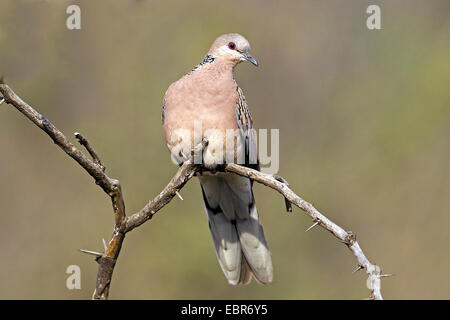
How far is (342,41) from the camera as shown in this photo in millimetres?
6285

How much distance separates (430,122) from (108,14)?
130 inches

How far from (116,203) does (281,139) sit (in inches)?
127

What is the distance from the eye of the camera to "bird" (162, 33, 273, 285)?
3936mm

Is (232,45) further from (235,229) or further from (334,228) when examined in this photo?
(334,228)

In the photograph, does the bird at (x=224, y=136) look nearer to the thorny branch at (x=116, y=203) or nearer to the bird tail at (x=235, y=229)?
the bird tail at (x=235, y=229)

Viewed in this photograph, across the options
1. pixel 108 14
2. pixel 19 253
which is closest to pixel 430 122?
pixel 108 14

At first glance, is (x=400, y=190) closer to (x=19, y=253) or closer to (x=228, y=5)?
(x=228, y=5)

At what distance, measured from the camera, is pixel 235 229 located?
14.8 ft

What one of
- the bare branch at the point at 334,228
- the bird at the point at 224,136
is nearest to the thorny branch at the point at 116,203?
the bare branch at the point at 334,228

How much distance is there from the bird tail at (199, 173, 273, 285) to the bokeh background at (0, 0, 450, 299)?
1193 mm

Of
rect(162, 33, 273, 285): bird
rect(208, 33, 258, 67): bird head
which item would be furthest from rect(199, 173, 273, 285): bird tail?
rect(208, 33, 258, 67): bird head

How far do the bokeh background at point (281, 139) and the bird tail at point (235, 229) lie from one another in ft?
3.92

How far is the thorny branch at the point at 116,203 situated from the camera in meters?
2.65

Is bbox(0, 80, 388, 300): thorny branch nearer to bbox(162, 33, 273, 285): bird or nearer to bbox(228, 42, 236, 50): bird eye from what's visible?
bbox(162, 33, 273, 285): bird
